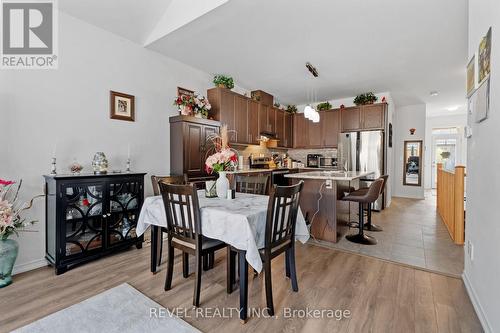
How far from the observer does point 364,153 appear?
522 centimetres

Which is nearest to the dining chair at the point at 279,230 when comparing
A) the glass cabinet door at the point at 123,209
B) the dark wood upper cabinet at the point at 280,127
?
the glass cabinet door at the point at 123,209

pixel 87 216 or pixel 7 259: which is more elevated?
pixel 87 216

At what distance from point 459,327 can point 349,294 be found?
2.32 feet

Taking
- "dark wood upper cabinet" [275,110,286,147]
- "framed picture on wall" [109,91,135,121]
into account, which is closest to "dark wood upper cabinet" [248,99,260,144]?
"dark wood upper cabinet" [275,110,286,147]

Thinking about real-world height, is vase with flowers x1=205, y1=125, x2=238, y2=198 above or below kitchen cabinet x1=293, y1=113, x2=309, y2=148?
below

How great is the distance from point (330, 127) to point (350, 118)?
0.51 metres

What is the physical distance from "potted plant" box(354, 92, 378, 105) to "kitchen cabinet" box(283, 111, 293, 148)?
5.66 ft

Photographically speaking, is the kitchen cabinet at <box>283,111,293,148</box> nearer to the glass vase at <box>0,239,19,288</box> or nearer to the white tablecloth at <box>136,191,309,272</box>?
the white tablecloth at <box>136,191,309,272</box>

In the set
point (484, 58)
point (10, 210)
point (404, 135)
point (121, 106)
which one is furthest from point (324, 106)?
point (10, 210)

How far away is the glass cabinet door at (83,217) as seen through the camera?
2348mm

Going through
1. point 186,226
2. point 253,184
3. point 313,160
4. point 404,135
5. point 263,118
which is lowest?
point 186,226

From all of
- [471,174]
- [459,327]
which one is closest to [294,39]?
[471,174]

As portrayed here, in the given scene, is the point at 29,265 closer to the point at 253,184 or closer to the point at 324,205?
the point at 253,184

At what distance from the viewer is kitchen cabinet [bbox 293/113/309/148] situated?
628 centimetres
